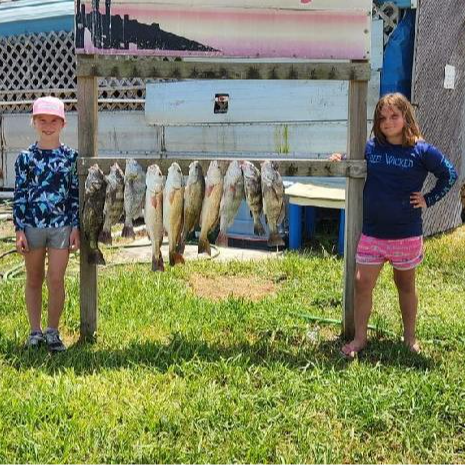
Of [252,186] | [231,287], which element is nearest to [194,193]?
[252,186]

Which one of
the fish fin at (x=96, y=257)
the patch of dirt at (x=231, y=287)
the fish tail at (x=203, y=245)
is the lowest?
the patch of dirt at (x=231, y=287)

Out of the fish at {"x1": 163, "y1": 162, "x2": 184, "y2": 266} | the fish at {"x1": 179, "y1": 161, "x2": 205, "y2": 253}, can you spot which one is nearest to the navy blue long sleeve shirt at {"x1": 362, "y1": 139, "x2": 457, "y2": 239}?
the fish at {"x1": 179, "y1": 161, "x2": 205, "y2": 253}

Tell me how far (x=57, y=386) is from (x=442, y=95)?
265 inches

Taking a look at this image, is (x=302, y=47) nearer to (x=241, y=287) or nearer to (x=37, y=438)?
(x=241, y=287)

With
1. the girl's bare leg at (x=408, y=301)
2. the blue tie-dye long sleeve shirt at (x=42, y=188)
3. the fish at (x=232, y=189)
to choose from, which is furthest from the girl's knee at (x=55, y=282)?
the girl's bare leg at (x=408, y=301)

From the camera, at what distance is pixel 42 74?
11672mm

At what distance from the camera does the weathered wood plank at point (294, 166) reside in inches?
168

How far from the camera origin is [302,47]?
4484 mm

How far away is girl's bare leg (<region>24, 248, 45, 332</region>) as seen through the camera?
430 cm

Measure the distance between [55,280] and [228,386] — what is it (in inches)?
56.0

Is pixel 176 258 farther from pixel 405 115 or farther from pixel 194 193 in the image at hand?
pixel 405 115

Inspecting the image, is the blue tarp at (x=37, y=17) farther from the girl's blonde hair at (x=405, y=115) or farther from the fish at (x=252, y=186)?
the girl's blonde hair at (x=405, y=115)

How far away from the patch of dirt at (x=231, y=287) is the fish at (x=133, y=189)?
177cm

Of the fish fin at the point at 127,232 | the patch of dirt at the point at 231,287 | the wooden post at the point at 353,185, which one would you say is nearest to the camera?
the fish fin at the point at 127,232
